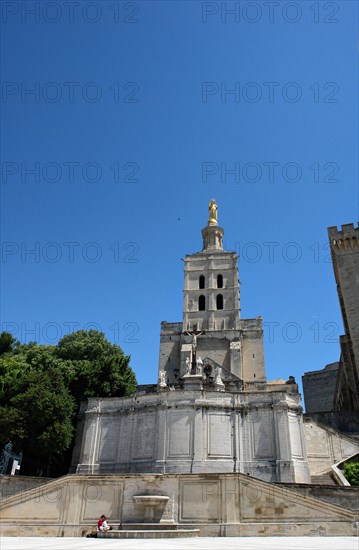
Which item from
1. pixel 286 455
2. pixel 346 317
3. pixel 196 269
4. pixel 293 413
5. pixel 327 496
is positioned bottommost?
pixel 327 496

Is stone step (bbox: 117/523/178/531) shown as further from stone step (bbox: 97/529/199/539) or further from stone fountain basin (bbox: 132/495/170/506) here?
stone fountain basin (bbox: 132/495/170/506)

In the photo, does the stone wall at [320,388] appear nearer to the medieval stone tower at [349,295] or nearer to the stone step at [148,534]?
the medieval stone tower at [349,295]

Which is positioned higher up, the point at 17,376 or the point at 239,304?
the point at 239,304

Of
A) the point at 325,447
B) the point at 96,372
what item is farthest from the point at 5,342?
the point at 325,447

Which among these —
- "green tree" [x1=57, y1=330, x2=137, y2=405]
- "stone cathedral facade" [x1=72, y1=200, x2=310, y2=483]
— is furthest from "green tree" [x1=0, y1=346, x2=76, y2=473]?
"green tree" [x1=57, y1=330, x2=137, y2=405]

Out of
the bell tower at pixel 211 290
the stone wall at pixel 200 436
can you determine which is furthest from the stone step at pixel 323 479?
the bell tower at pixel 211 290

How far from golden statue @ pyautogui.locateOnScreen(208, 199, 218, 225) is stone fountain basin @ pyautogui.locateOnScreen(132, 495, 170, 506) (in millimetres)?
57337

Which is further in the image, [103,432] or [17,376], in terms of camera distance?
[17,376]

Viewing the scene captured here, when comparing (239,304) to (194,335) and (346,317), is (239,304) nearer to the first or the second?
(194,335)

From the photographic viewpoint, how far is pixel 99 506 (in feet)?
64.0

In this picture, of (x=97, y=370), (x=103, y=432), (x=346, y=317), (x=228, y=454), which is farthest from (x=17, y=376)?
(x=346, y=317)

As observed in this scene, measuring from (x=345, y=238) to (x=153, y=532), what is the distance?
35881mm

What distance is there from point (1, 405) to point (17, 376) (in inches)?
136

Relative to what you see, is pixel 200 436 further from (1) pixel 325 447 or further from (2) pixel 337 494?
(2) pixel 337 494
